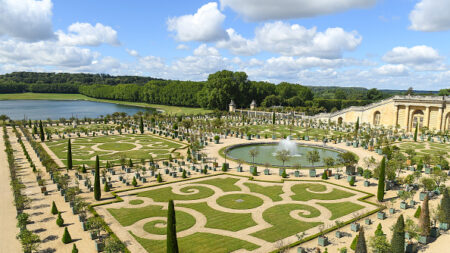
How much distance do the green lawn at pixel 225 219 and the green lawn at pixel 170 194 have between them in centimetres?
266

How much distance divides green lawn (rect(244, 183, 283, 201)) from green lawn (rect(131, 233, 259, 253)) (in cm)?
970

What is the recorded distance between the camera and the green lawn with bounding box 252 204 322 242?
23031 mm

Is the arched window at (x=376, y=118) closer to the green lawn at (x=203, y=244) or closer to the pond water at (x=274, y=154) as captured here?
the pond water at (x=274, y=154)

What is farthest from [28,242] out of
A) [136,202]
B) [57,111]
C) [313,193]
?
[57,111]

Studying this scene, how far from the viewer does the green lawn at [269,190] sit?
103 feet

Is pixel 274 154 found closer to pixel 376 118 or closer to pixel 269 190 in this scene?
pixel 269 190

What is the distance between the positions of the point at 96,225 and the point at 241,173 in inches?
836

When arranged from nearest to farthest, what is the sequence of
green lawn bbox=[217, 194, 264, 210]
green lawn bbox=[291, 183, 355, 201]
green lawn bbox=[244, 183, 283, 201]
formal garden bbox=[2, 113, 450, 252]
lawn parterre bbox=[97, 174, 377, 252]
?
formal garden bbox=[2, 113, 450, 252]
lawn parterre bbox=[97, 174, 377, 252]
green lawn bbox=[217, 194, 264, 210]
green lawn bbox=[291, 183, 355, 201]
green lawn bbox=[244, 183, 283, 201]

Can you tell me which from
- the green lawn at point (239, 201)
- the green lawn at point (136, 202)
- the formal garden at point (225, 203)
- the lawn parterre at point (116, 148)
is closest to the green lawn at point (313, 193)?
the formal garden at point (225, 203)

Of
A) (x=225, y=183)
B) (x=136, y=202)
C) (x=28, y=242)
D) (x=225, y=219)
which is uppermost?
(x=225, y=183)

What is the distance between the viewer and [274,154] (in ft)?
168

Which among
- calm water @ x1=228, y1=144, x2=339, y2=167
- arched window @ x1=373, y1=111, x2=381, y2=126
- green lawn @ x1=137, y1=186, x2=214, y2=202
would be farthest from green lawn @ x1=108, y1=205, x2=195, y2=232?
arched window @ x1=373, y1=111, x2=381, y2=126

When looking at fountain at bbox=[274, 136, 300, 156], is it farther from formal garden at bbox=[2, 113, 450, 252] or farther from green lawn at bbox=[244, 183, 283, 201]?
green lawn at bbox=[244, 183, 283, 201]

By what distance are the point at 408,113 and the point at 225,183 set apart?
210ft
